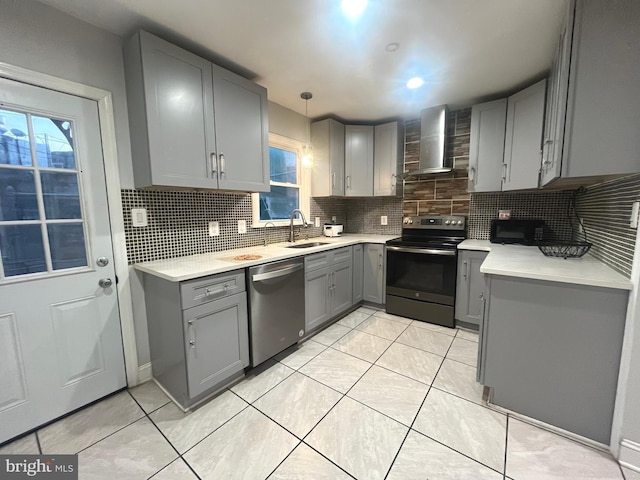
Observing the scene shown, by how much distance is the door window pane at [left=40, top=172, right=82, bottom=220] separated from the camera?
1456 mm

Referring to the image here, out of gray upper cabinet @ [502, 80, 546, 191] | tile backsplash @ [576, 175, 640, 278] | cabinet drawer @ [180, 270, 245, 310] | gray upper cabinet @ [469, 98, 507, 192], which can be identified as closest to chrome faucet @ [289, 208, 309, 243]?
cabinet drawer @ [180, 270, 245, 310]

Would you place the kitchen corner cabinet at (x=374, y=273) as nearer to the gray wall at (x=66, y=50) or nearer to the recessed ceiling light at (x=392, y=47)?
the recessed ceiling light at (x=392, y=47)

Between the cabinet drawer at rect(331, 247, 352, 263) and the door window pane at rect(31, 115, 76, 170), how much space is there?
210 centimetres

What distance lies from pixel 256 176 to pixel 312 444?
75.1 inches

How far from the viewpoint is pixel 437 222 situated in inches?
124

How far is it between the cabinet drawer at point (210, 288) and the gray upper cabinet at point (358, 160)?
2.06 m

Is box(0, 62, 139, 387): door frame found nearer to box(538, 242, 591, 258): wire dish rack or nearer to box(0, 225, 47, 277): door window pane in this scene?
box(0, 225, 47, 277): door window pane

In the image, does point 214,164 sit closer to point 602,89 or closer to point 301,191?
point 301,191

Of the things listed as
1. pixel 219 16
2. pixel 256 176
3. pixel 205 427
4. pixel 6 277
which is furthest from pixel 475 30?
pixel 6 277

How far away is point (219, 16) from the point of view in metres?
1.51

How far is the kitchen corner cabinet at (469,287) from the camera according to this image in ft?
8.20

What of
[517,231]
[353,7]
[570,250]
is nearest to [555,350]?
[570,250]

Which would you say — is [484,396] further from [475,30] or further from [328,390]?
[475,30]

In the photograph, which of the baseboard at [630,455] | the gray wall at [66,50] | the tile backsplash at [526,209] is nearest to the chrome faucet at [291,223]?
the gray wall at [66,50]
